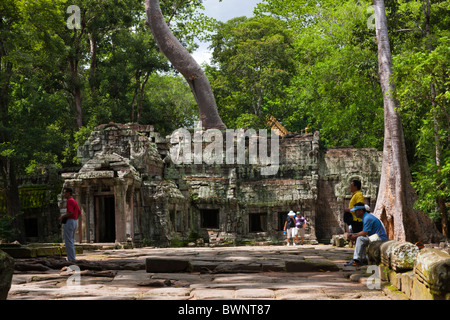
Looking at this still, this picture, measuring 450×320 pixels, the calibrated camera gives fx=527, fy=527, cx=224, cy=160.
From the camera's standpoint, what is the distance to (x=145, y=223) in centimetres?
2200

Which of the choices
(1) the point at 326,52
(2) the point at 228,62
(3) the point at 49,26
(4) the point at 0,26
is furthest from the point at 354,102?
(4) the point at 0,26

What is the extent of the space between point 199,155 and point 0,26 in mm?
11294

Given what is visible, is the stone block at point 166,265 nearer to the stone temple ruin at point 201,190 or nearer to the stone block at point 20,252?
the stone block at point 20,252

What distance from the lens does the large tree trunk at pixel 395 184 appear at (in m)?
17.5

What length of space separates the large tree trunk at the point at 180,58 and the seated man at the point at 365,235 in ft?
63.5

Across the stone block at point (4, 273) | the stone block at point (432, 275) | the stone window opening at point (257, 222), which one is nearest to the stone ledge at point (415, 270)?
the stone block at point (432, 275)

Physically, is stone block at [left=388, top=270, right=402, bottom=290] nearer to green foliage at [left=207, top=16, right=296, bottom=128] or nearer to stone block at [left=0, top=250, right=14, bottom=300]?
stone block at [left=0, top=250, right=14, bottom=300]

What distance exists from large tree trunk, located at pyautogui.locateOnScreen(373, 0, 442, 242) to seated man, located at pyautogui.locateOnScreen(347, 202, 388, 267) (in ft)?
30.1

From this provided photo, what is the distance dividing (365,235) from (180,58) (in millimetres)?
19815

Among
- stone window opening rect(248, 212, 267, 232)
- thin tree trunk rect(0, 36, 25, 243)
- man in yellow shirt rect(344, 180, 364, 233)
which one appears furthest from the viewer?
stone window opening rect(248, 212, 267, 232)

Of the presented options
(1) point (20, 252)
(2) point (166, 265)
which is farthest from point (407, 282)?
(1) point (20, 252)

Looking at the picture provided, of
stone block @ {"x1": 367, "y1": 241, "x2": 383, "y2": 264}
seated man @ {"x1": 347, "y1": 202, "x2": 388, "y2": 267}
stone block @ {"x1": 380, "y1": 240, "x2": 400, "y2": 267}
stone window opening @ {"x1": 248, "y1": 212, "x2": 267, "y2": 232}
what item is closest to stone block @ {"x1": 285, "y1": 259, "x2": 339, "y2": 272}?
seated man @ {"x1": 347, "y1": 202, "x2": 388, "y2": 267}

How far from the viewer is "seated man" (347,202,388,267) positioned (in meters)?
8.45

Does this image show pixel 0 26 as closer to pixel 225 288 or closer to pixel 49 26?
pixel 49 26
